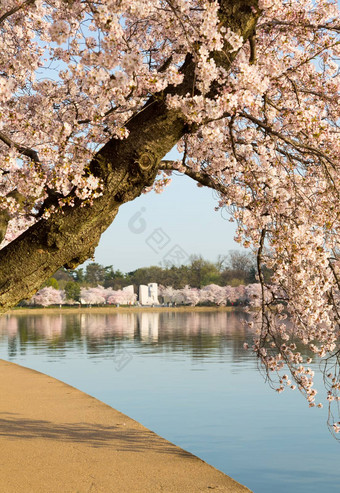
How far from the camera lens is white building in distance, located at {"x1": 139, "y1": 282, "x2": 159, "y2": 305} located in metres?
103

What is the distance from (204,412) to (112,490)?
920 centimetres

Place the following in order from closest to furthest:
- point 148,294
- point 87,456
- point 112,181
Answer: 1. point 112,181
2. point 87,456
3. point 148,294

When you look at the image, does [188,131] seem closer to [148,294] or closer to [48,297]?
[48,297]

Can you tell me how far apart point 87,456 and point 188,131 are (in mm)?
5164

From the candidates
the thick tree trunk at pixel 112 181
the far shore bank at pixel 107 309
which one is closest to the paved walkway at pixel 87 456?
the thick tree trunk at pixel 112 181

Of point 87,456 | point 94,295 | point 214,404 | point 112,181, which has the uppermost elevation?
point 112,181

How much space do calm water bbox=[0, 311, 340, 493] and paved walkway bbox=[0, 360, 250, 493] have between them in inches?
106

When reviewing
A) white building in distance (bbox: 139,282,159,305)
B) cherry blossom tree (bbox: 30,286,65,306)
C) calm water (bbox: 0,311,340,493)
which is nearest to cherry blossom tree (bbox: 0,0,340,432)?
calm water (bbox: 0,311,340,493)

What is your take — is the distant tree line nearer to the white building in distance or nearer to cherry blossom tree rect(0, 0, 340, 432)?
the white building in distance

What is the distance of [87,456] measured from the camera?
312 inches

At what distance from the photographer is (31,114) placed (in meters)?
7.22

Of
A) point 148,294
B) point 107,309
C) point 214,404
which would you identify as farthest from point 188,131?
point 148,294

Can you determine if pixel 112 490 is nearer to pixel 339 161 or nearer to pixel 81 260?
pixel 81 260

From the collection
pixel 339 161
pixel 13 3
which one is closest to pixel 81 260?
pixel 13 3
